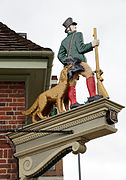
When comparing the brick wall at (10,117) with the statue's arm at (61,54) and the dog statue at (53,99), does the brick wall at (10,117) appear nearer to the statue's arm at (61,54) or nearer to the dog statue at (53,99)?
the dog statue at (53,99)

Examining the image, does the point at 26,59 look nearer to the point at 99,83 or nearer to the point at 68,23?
the point at 68,23

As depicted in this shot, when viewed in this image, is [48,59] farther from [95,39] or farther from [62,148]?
[62,148]

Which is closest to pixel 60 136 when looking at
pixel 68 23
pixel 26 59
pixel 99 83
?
pixel 99 83

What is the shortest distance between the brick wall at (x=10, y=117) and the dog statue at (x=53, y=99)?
207 mm

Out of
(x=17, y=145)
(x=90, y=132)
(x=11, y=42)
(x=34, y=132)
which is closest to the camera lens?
(x=90, y=132)

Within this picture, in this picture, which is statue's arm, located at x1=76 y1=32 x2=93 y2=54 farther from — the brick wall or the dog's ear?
the brick wall

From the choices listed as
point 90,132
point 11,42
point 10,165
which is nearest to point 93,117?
point 90,132

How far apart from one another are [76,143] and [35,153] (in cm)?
90

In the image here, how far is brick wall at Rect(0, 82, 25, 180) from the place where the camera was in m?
6.98

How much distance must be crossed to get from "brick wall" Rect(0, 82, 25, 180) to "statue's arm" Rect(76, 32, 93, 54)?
4.41ft

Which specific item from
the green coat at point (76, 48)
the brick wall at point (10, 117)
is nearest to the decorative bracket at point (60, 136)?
the brick wall at point (10, 117)

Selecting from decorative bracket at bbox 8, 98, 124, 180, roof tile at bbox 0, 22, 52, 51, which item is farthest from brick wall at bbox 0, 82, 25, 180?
roof tile at bbox 0, 22, 52, 51

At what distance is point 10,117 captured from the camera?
7.39 m

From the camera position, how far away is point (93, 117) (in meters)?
6.13
